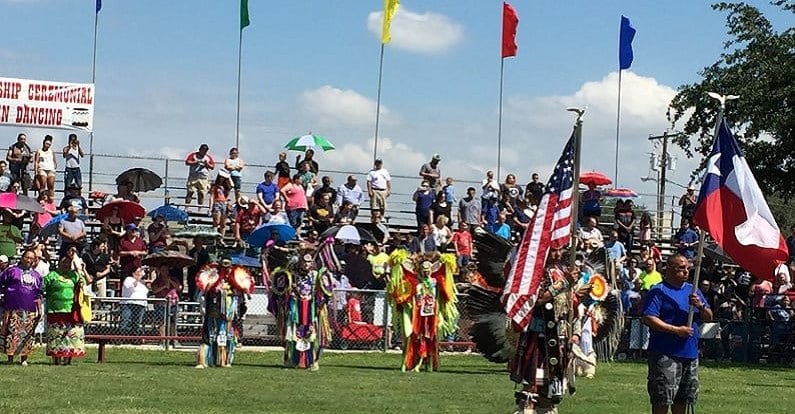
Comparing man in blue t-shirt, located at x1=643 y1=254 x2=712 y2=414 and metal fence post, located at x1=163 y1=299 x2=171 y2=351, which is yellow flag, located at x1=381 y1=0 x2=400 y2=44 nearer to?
metal fence post, located at x1=163 y1=299 x2=171 y2=351

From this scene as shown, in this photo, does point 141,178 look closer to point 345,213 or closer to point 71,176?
point 71,176

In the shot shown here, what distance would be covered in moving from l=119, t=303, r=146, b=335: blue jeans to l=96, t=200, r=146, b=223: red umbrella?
Answer: 4.23 meters

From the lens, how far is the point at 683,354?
1201 cm

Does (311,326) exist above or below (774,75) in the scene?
below

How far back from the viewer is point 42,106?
33.1m

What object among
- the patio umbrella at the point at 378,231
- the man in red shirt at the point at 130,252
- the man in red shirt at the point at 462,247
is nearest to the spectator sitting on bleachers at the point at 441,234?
the man in red shirt at the point at 462,247

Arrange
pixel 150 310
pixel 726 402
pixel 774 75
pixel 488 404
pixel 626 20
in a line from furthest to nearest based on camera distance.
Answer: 1. pixel 626 20
2. pixel 774 75
3. pixel 150 310
4. pixel 726 402
5. pixel 488 404

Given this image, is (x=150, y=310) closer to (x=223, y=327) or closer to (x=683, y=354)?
(x=223, y=327)

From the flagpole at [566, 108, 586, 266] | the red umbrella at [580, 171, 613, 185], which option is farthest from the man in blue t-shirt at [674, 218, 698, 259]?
the flagpole at [566, 108, 586, 266]

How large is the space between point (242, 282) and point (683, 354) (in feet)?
34.4

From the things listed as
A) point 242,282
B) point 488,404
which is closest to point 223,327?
point 242,282

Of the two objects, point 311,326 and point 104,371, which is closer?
point 104,371

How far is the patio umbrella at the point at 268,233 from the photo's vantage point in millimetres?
25875

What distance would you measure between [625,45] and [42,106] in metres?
14.5
